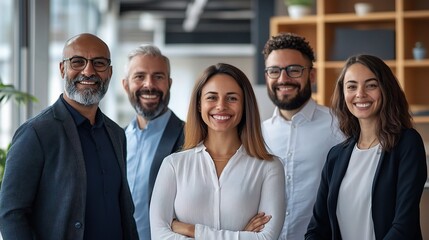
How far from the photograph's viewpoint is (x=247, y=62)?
1413cm

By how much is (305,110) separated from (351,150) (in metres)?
0.54

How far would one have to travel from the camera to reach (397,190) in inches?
101

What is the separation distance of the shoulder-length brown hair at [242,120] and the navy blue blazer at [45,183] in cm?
42

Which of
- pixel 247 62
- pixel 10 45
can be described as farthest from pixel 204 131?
pixel 247 62

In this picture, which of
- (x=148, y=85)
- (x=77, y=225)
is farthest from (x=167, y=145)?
(x=77, y=225)

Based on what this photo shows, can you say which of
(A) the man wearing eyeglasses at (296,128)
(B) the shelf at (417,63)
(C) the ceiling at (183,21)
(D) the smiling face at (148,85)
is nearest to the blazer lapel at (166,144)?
(D) the smiling face at (148,85)

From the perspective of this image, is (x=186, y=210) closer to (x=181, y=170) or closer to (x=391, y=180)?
(x=181, y=170)

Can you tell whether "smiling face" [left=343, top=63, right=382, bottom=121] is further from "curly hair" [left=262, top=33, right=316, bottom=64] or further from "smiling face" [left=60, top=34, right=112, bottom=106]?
"smiling face" [left=60, top=34, right=112, bottom=106]

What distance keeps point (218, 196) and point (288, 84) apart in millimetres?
782

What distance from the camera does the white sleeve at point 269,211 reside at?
2.54 meters

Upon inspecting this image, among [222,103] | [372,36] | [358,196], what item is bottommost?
[358,196]

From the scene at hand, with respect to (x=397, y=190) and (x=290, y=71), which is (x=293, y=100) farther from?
(x=397, y=190)

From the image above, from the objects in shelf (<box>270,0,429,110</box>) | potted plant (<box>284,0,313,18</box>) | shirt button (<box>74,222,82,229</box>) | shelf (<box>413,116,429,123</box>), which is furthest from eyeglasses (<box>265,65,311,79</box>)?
potted plant (<box>284,0,313,18</box>)

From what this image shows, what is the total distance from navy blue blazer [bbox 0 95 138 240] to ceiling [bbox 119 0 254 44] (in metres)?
8.18
